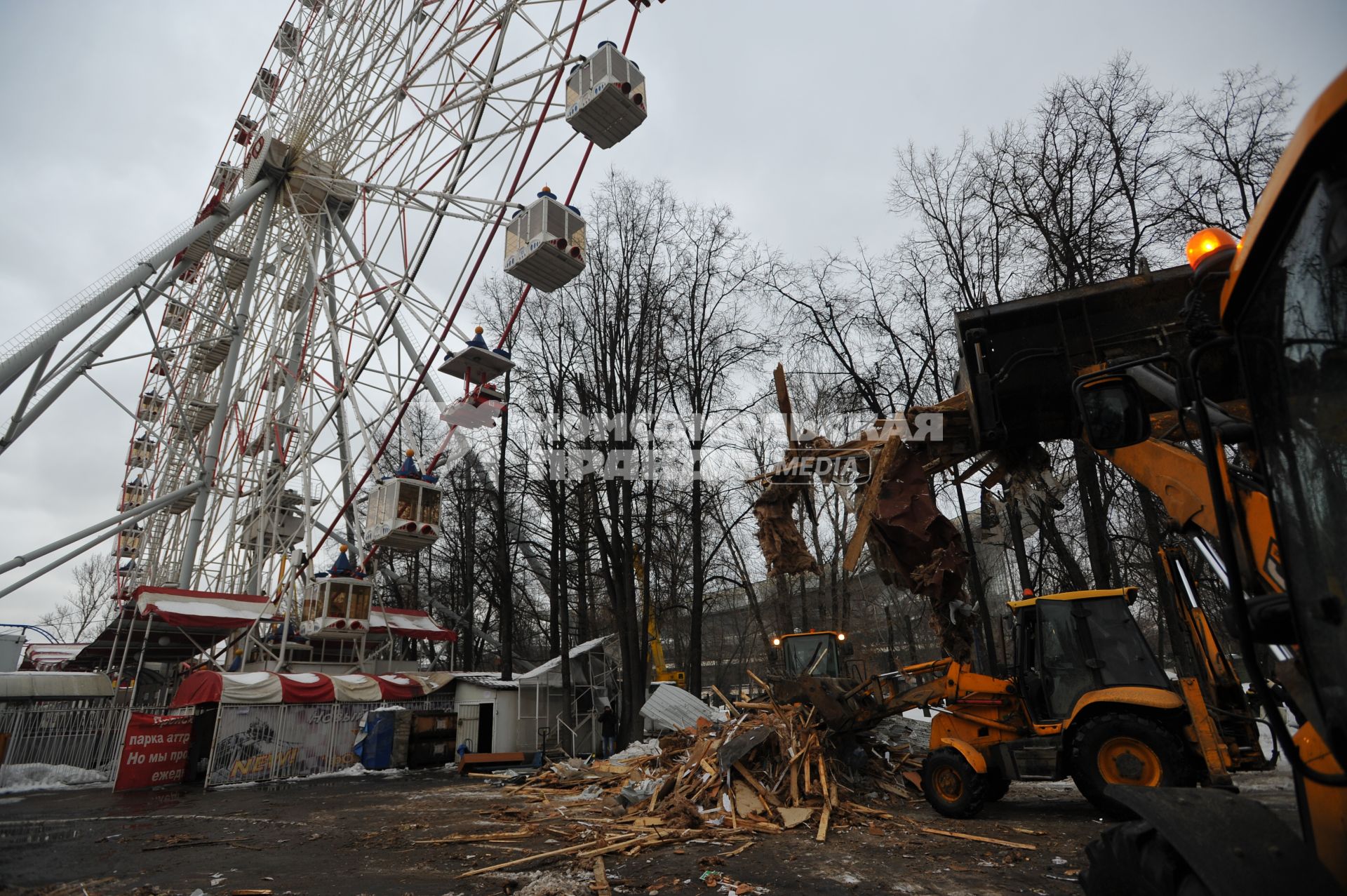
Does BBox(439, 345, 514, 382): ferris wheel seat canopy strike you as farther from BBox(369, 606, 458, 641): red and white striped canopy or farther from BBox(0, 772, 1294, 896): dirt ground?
BBox(369, 606, 458, 641): red and white striped canopy

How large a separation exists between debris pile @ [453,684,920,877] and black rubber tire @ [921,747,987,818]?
644 millimetres

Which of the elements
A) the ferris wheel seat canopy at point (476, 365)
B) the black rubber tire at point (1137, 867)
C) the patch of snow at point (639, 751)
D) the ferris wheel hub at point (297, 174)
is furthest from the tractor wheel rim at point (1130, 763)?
the ferris wheel hub at point (297, 174)

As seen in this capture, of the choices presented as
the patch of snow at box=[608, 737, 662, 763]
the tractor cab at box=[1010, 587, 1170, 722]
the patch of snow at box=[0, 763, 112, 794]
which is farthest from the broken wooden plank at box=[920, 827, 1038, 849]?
the patch of snow at box=[0, 763, 112, 794]

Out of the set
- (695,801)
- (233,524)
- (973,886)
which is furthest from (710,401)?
(973,886)

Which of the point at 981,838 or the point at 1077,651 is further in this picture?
the point at 1077,651

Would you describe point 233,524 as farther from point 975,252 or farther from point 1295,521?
point 1295,521

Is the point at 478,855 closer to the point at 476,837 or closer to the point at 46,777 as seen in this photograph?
the point at 476,837

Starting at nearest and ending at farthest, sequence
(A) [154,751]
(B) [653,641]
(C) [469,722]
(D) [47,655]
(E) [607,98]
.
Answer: (E) [607,98] → (A) [154,751] → (C) [469,722] → (B) [653,641] → (D) [47,655]

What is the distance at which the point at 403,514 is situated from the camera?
44.9ft

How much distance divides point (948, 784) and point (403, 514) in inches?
408

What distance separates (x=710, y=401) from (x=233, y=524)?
14515mm

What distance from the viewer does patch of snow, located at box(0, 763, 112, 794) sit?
1474cm

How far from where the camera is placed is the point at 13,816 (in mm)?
10914

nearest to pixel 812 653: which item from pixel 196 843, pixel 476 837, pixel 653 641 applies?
pixel 476 837
